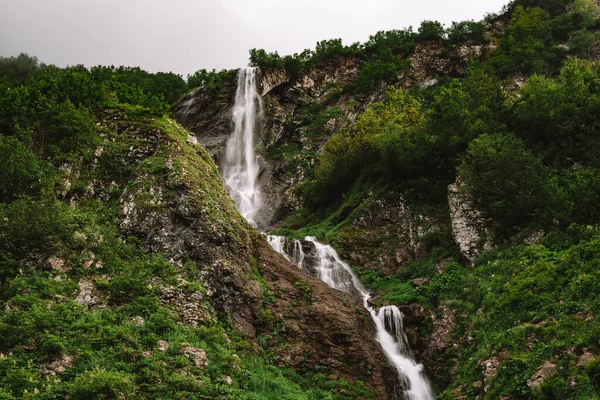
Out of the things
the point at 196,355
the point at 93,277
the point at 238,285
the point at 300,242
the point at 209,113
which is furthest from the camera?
the point at 209,113

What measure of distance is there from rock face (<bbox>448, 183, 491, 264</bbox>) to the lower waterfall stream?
587cm

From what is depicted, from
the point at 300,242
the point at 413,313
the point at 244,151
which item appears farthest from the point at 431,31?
the point at 413,313

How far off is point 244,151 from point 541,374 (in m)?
42.6

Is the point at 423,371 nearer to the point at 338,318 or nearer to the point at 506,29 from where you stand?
the point at 338,318

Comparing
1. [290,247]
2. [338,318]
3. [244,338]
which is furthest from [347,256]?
[244,338]

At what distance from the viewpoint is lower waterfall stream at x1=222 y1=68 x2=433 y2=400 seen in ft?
71.2

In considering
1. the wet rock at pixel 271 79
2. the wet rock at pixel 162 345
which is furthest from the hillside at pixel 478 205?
the wet rock at pixel 162 345

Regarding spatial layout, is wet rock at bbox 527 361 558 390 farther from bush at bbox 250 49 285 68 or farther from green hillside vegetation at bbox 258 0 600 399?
bush at bbox 250 49 285 68

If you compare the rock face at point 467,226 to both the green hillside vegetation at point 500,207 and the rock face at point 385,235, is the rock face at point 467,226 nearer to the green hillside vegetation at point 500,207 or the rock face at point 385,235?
the green hillside vegetation at point 500,207

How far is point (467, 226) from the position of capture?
27.5 meters

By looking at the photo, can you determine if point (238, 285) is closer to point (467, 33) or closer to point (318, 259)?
point (318, 259)

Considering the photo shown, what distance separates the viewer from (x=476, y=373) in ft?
58.3

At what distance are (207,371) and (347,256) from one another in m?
16.3

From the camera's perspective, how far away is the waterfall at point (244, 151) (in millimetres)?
47750
